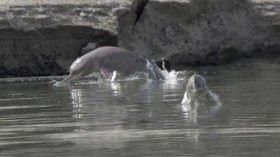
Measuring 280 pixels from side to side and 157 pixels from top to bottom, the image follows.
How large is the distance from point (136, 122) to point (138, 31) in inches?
431

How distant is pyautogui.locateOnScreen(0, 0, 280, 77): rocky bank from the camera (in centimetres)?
1888

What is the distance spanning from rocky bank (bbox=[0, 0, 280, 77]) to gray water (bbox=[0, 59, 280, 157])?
3.40 metres

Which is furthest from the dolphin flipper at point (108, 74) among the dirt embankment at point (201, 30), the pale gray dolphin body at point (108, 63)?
the dirt embankment at point (201, 30)

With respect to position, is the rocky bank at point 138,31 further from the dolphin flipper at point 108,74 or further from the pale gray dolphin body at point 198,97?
the pale gray dolphin body at point 198,97

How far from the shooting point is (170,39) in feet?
68.0

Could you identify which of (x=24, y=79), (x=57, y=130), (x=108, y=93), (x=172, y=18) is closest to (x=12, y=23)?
(x=24, y=79)

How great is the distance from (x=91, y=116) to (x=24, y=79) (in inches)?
304

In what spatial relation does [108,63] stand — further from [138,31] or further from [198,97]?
[198,97]

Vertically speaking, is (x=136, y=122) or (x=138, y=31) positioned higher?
(x=138, y=31)

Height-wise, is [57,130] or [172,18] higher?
[172,18]

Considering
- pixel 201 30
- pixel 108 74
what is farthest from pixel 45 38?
pixel 201 30

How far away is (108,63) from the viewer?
57.7 feet

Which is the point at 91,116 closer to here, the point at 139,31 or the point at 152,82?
the point at 152,82

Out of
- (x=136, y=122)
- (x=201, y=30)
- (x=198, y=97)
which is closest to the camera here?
(x=136, y=122)
